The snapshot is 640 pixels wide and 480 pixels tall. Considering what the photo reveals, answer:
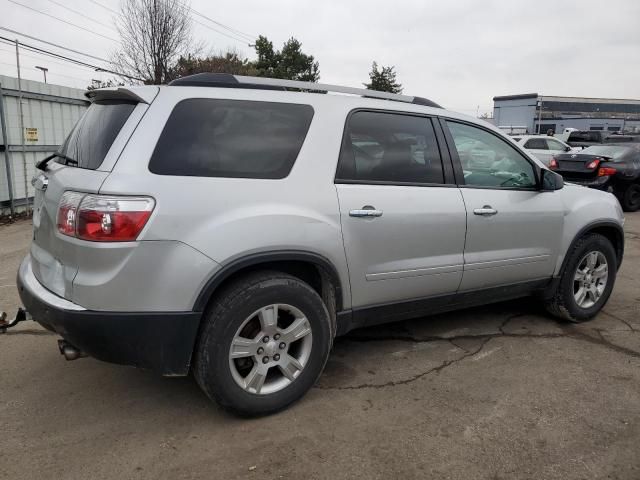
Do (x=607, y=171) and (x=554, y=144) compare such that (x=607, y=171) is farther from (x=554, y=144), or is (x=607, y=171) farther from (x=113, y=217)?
(x=113, y=217)

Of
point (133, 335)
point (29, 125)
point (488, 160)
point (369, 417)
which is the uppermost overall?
point (29, 125)

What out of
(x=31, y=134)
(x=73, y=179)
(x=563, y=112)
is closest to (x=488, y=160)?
(x=73, y=179)

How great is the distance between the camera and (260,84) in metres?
3.03

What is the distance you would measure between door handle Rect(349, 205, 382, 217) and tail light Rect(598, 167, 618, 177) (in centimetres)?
1008

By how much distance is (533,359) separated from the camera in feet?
12.3

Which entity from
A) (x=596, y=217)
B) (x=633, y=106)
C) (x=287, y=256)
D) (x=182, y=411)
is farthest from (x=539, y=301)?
(x=633, y=106)

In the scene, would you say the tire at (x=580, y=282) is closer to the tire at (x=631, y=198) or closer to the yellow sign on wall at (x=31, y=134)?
the tire at (x=631, y=198)

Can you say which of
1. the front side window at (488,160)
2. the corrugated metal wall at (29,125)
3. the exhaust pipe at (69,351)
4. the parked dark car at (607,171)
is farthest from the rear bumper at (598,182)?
the exhaust pipe at (69,351)

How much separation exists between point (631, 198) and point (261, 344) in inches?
453

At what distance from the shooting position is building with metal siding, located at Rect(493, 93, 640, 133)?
68125 mm

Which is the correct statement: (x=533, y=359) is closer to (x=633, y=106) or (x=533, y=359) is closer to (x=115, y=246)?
(x=115, y=246)

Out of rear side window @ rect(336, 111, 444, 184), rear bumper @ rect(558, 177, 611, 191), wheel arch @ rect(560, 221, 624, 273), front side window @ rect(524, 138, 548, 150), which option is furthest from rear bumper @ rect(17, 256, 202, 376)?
front side window @ rect(524, 138, 548, 150)

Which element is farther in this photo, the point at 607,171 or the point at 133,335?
the point at 607,171

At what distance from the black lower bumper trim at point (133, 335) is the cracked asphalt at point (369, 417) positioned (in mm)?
455
